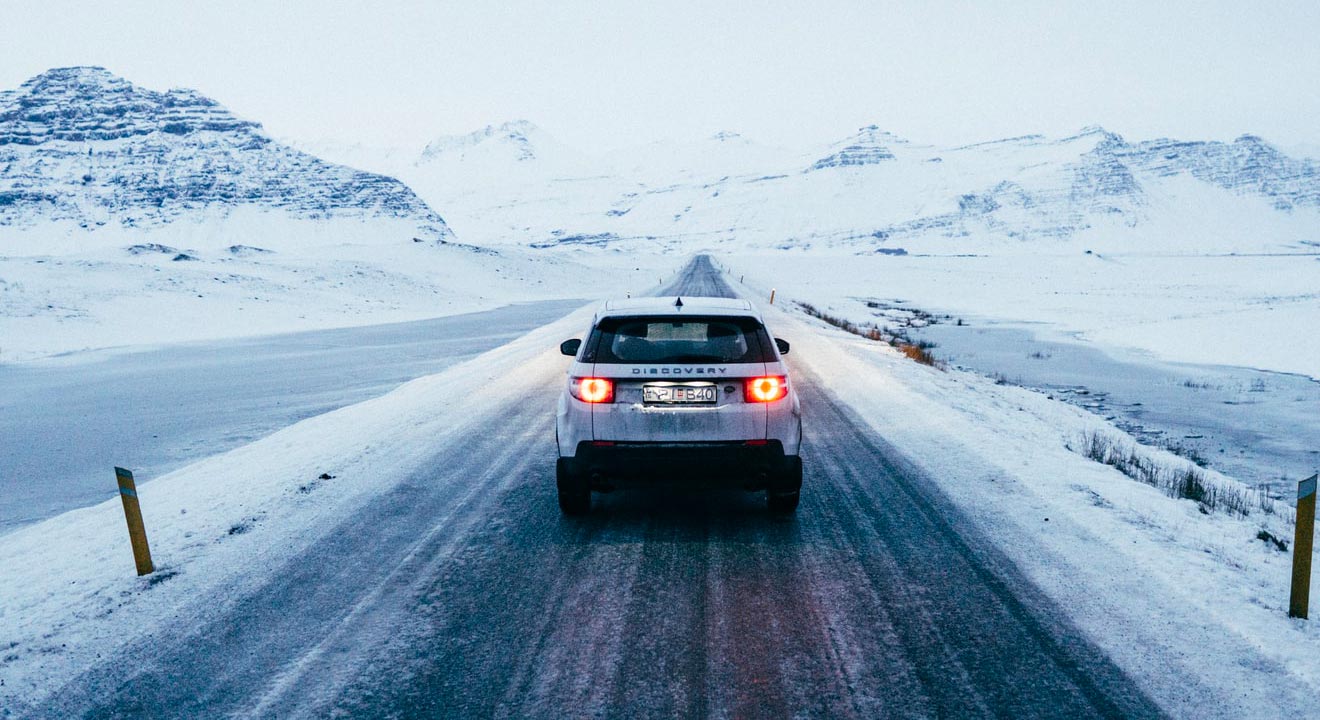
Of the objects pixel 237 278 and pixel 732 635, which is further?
pixel 237 278

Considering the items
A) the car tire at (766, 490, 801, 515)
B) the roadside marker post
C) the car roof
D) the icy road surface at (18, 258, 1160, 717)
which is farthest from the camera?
the car tire at (766, 490, 801, 515)

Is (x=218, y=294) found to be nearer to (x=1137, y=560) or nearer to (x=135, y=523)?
(x=135, y=523)

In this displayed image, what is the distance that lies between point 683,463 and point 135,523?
12.6 feet

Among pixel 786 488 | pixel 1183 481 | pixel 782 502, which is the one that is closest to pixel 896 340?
pixel 1183 481

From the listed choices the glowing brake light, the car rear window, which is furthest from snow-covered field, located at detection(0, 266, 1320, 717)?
the car rear window

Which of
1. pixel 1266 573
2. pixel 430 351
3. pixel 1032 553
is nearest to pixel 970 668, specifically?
pixel 1032 553

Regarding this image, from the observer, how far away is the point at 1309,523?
4.74 m

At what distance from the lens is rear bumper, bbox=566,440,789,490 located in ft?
19.6

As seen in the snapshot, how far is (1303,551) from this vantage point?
15.5ft

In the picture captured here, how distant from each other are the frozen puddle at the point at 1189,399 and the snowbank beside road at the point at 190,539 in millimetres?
10497

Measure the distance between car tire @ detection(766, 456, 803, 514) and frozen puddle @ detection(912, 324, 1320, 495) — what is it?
22.5 feet

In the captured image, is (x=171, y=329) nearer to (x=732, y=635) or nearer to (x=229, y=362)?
(x=229, y=362)

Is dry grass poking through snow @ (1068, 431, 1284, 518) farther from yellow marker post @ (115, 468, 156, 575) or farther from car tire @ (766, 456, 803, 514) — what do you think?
yellow marker post @ (115, 468, 156, 575)

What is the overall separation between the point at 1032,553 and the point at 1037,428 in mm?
6147
